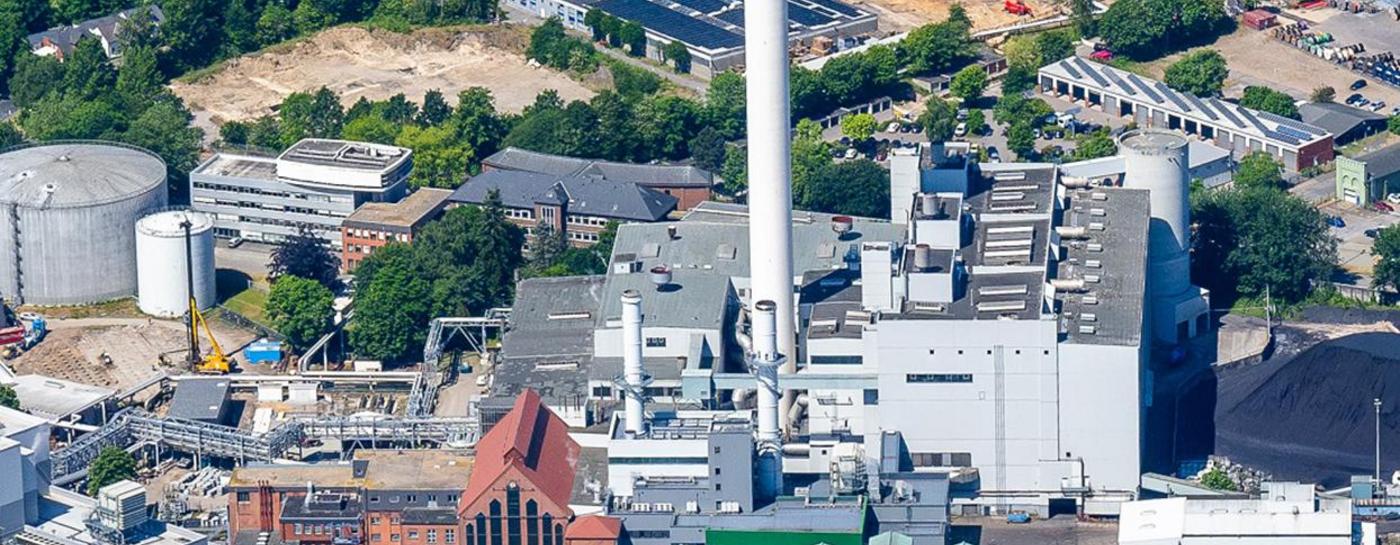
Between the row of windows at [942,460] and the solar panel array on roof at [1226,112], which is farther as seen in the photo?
the solar panel array on roof at [1226,112]

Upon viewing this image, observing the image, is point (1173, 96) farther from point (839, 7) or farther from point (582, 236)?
point (582, 236)

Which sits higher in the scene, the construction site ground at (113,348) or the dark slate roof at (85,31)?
the dark slate roof at (85,31)

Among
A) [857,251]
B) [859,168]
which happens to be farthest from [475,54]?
[857,251]

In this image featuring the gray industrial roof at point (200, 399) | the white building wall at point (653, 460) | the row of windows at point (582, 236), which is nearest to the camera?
the white building wall at point (653, 460)

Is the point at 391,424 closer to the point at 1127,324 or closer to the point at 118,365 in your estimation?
the point at 118,365

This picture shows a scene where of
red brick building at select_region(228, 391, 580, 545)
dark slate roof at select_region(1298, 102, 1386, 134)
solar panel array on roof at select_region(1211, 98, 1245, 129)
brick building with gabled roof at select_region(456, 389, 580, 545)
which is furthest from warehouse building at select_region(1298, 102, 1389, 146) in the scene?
brick building with gabled roof at select_region(456, 389, 580, 545)

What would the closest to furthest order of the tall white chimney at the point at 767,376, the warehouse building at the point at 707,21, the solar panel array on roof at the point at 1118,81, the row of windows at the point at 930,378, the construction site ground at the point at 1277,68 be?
the tall white chimney at the point at 767,376
the row of windows at the point at 930,378
the solar panel array on roof at the point at 1118,81
the construction site ground at the point at 1277,68
the warehouse building at the point at 707,21

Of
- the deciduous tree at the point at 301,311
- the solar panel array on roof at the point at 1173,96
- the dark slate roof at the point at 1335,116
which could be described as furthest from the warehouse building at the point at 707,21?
the deciduous tree at the point at 301,311

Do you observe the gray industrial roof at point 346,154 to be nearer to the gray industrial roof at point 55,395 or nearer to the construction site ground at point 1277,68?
the gray industrial roof at point 55,395
